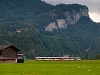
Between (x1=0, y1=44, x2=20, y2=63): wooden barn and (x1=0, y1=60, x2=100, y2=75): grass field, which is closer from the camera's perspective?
(x1=0, y1=60, x2=100, y2=75): grass field

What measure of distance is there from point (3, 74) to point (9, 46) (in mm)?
70923

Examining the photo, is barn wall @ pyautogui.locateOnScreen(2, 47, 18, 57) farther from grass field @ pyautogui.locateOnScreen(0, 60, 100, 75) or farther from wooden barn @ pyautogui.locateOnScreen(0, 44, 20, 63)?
grass field @ pyautogui.locateOnScreen(0, 60, 100, 75)

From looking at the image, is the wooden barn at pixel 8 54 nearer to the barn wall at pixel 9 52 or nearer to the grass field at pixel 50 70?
the barn wall at pixel 9 52

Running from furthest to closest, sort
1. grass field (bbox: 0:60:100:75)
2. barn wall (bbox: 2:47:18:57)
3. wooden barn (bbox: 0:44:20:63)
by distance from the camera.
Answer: barn wall (bbox: 2:47:18:57) → wooden barn (bbox: 0:44:20:63) → grass field (bbox: 0:60:100:75)

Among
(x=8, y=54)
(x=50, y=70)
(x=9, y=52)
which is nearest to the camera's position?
(x=50, y=70)

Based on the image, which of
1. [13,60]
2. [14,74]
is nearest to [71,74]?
[14,74]

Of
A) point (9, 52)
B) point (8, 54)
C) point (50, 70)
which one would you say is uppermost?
point (50, 70)

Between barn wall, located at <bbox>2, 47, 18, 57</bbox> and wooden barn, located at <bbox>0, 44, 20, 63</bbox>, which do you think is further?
barn wall, located at <bbox>2, 47, 18, 57</bbox>

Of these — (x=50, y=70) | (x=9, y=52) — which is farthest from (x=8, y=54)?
(x=50, y=70)

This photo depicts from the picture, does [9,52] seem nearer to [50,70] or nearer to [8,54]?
[8,54]

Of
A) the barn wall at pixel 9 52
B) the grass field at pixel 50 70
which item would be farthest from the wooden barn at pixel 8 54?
the grass field at pixel 50 70

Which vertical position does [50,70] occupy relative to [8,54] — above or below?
above

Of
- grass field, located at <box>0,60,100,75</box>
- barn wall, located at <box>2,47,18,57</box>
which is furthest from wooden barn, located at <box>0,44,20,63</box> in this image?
grass field, located at <box>0,60,100,75</box>

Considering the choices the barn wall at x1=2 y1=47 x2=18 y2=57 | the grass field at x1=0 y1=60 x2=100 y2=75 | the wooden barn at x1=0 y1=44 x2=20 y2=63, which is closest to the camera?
the grass field at x1=0 y1=60 x2=100 y2=75
